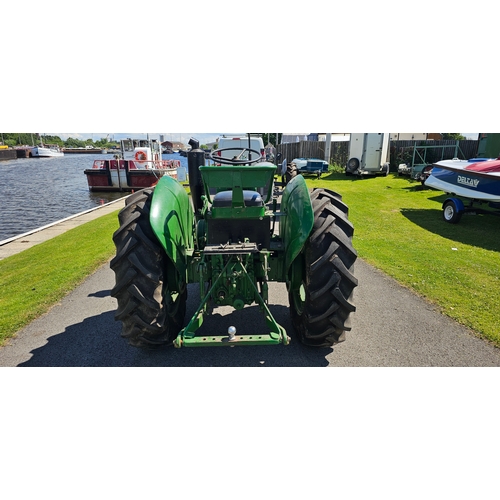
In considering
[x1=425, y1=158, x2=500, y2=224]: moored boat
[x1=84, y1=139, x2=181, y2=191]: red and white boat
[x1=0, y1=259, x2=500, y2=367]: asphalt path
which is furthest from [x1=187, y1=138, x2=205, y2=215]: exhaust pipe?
[x1=84, y1=139, x2=181, y2=191]: red and white boat

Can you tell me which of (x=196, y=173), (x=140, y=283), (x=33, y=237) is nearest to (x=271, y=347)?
(x=140, y=283)

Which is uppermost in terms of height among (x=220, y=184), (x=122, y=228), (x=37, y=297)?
(x=220, y=184)

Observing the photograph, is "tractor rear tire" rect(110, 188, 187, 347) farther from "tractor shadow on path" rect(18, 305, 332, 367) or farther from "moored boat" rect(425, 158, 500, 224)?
"moored boat" rect(425, 158, 500, 224)

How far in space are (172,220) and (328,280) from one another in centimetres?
151

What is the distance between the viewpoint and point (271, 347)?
11.3 ft

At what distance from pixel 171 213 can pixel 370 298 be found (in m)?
2.84

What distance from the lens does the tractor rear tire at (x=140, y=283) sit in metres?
2.86

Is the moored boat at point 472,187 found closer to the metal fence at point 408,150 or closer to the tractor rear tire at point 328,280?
the tractor rear tire at point 328,280

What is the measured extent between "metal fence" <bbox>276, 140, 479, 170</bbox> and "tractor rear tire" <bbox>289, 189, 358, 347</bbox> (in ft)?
46.5

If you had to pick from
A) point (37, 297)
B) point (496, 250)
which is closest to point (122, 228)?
point (37, 297)

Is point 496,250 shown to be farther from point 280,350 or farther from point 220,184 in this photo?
point 220,184

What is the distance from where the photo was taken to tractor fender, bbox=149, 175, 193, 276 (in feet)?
9.75

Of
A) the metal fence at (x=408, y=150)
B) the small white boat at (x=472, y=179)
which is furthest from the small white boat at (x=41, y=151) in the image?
the small white boat at (x=472, y=179)

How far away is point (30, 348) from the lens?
11.5ft
